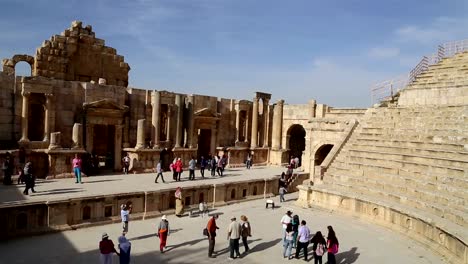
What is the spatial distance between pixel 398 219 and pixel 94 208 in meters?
10.3

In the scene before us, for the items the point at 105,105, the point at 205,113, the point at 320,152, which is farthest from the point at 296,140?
the point at 105,105

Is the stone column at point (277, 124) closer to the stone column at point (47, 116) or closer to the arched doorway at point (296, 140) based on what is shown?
the arched doorway at point (296, 140)

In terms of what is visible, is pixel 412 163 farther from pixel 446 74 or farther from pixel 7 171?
pixel 7 171

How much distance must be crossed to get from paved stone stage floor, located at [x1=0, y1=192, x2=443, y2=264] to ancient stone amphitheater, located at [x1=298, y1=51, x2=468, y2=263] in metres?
0.64

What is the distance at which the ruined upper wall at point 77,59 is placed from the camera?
71.8 ft

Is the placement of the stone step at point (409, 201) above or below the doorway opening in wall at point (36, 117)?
below

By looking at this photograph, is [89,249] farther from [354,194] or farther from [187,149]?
[187,149]

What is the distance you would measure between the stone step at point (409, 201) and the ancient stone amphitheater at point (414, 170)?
0.02 metres

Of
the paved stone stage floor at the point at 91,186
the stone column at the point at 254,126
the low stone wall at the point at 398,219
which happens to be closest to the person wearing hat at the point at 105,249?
the paved stone stage floor at the point at 91,186

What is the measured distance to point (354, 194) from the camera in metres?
14.4

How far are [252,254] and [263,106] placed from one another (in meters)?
19.9

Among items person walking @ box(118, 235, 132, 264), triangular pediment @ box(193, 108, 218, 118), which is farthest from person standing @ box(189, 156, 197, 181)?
person walking @ box(118, 235, 132, 264)

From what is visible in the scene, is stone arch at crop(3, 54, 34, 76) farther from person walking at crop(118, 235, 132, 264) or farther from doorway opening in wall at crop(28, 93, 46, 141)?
person walking at crop(118, 235, 132, 264)

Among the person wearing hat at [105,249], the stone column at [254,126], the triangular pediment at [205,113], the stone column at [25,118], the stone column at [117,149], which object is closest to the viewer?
the person wearing hat at [105,249]
